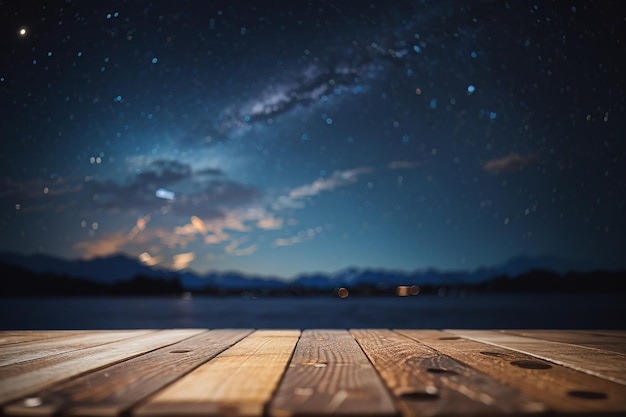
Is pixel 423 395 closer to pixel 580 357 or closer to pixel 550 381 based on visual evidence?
pixel 550 381

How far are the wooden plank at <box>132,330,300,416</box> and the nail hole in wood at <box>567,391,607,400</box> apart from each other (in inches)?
36.1

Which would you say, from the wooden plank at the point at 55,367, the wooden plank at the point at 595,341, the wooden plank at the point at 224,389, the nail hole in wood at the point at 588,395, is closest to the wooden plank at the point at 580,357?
the wooden plank at the point at 595,341

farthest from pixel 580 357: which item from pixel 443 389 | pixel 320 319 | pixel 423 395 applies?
pixel 320 319

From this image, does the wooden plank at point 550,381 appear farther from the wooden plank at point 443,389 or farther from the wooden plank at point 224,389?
the wooden plank at point 224,389

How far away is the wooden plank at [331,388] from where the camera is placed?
4.14 feet

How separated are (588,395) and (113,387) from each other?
4.91 feet

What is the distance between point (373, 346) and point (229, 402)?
159 cm

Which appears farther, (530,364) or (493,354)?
(493,354)

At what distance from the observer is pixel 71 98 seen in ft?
22.9

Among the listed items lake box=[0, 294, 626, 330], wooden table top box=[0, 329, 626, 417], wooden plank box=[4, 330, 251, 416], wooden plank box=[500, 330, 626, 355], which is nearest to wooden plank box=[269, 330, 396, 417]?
wooden table top box=[0, 329, 626, 417]

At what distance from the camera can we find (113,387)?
1594mm

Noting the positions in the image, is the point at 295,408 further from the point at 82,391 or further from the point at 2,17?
the point at 2,17

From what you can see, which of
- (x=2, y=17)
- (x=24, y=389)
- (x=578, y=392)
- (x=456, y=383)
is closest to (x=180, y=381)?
(x=24, y=389)

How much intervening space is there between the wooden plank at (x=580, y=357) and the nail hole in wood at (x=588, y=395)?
28cm
